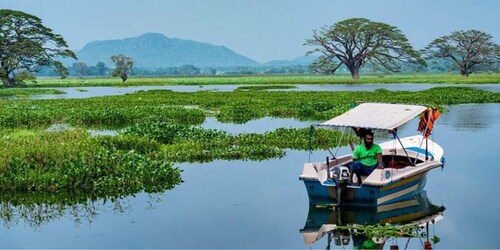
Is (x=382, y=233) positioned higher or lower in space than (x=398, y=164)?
lower

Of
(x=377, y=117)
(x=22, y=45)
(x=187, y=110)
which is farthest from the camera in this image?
(x=22, y=45)

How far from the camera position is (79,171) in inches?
652

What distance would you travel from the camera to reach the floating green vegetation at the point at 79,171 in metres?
16.2

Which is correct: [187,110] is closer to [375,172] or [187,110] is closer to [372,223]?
[375,172]

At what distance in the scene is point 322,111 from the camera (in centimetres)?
3934

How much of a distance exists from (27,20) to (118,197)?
70894 mm

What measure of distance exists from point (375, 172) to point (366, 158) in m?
1.17

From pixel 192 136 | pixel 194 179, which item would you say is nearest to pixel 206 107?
pixel 192 136

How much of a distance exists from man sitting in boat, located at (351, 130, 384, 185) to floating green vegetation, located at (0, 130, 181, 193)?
16.9ft

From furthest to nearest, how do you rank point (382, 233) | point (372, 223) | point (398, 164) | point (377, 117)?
point (398, 164), point (377, 117), point (372, 223), point (382, 233)

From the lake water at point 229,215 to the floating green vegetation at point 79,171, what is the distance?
2.44 ft

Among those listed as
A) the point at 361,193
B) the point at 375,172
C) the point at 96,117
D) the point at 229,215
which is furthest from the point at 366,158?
the point at 96,117

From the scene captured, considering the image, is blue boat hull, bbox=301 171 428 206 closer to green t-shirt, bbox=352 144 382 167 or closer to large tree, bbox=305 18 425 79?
green t-shirt, bbox=352 144 382 167

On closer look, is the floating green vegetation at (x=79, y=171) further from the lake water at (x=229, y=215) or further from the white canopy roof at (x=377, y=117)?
the white canopy roof at (x=377, y=117)
